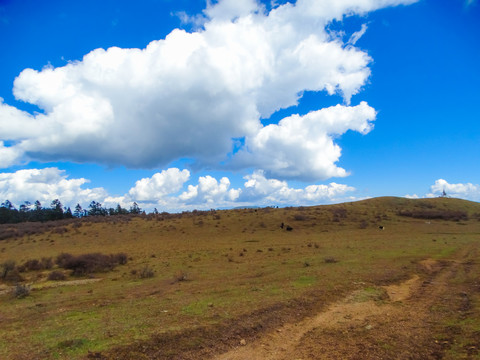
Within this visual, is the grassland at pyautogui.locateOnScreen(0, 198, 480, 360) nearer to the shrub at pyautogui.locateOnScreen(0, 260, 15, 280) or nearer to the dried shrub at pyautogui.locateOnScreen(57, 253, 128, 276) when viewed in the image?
the dried shrub at pyautogui.locateOnScreen(57, 253, 128, 276)

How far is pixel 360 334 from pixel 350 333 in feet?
0.87

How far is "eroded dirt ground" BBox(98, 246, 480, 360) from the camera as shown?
23.5ft

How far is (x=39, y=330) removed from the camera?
912 centimetres

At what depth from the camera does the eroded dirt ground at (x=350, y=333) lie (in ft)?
23.5

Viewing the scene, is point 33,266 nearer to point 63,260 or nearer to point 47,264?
point 47,264

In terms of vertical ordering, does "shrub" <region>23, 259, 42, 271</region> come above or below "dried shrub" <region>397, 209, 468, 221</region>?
below

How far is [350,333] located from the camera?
8328 millimetres

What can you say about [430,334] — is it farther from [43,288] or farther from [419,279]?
[43,288]

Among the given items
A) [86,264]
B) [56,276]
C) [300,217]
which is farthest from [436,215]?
[56,276]

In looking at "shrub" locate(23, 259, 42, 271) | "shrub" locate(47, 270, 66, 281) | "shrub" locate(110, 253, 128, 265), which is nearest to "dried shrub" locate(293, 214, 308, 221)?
"shrub" locate(110, 253, 128, 265)

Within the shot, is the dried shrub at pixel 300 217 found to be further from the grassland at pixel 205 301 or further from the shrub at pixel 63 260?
the shrub at pixel 63 260

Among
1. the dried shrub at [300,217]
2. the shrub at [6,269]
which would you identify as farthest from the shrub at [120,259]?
the dried shrub at [300,217]

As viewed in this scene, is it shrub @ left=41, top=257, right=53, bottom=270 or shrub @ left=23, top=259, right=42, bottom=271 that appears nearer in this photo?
shrub @ left=23, top=259, right=42, bottom=271

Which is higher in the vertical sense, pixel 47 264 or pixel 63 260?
pixel 63 260
